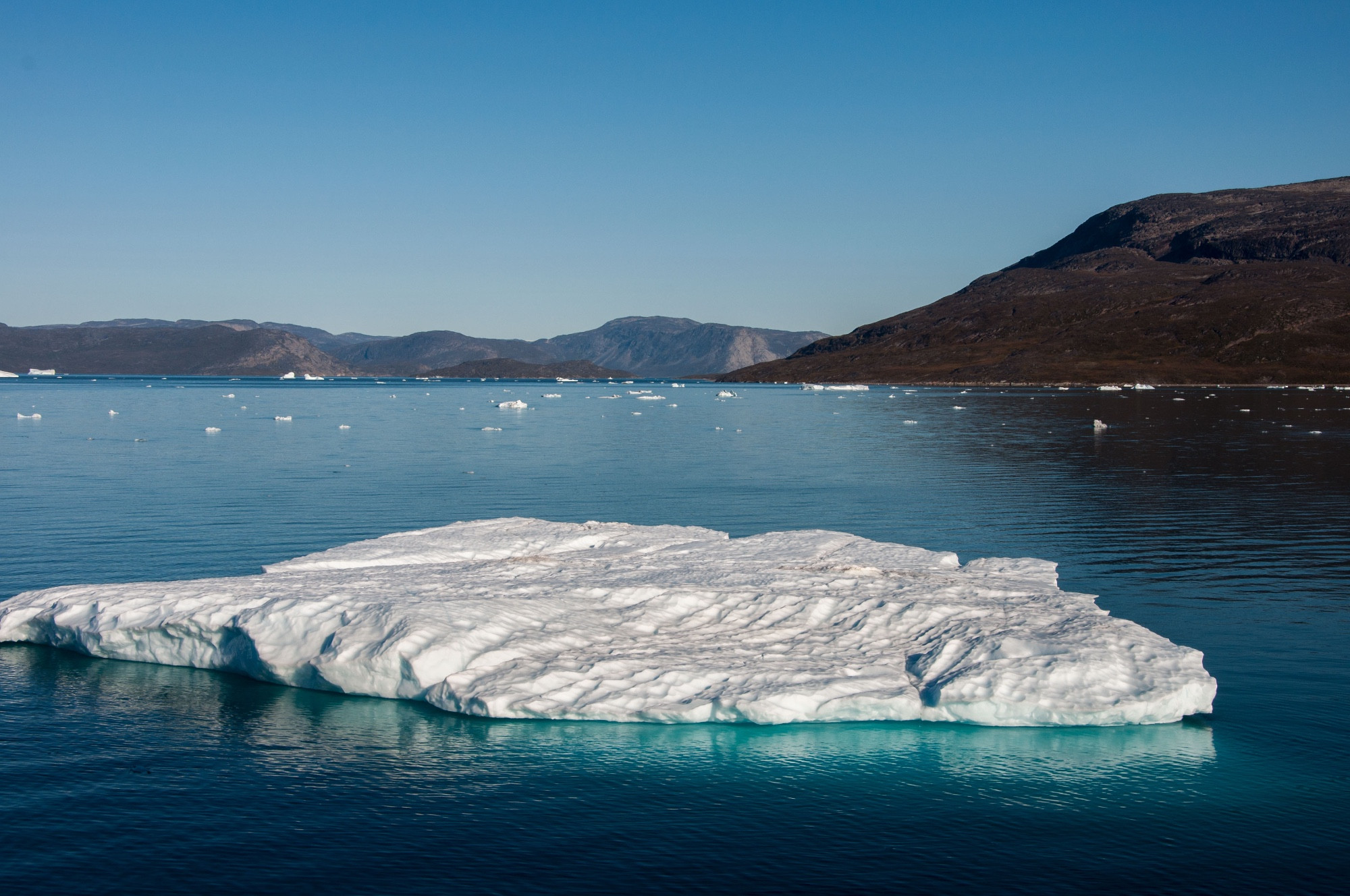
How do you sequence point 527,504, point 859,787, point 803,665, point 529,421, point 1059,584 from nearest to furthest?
1. point 859,787
2. point 803,665
3. point 1059,584
4. point 527,504
5. point 529,421

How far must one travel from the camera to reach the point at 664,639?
16172 millimetres

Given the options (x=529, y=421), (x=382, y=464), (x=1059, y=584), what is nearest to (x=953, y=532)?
(x=1059, y=584)

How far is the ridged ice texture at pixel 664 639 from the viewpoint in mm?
14000

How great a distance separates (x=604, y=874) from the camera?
32.7 feet

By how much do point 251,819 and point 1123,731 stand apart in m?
11.2

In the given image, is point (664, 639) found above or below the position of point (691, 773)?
above

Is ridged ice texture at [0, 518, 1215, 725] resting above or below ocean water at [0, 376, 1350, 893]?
above

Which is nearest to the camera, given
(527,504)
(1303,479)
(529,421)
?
(527,504)

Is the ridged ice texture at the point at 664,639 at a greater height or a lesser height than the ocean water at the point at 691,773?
greater

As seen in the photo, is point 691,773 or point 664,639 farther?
point 664,639

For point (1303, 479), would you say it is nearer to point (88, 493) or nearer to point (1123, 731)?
point (1123, 731)

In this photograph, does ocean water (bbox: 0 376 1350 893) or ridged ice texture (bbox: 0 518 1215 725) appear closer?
ocean water (bbox: 0 376 1350 893)

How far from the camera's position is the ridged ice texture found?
14.0m

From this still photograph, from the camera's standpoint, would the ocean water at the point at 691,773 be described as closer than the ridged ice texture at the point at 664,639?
Yes
